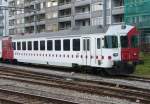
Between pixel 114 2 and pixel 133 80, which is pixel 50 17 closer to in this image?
pixel 114 2

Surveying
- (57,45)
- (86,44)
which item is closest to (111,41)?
(86,44)

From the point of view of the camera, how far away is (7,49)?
131ft

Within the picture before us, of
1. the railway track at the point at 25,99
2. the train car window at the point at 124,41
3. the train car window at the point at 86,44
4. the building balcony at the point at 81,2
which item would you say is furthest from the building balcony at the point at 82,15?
the railway track at the point at 25,99

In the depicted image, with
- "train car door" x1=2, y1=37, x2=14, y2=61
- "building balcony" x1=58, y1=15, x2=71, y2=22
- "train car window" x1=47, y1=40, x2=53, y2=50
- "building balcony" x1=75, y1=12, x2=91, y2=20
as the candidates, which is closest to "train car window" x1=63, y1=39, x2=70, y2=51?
"train car window" x1=47, y1=40, x2=53, y2=50

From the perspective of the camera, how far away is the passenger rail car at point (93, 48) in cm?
2457

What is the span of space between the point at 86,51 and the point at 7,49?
50.2 ft

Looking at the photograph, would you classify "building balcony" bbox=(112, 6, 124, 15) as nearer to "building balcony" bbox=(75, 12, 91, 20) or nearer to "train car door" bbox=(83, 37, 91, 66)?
"building balcony" bbox=(75, 12, 91, 20)

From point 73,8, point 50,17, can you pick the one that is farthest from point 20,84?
point 50,17

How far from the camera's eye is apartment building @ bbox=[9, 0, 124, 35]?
69562mm

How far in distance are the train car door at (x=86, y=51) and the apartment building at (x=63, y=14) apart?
3482 cm

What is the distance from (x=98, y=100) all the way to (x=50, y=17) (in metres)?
79.4

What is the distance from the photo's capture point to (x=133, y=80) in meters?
22.9

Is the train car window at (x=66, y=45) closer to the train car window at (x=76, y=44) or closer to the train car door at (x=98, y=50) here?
the train car window at (x=76, y=44)

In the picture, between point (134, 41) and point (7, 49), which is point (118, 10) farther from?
point (134, 41)
